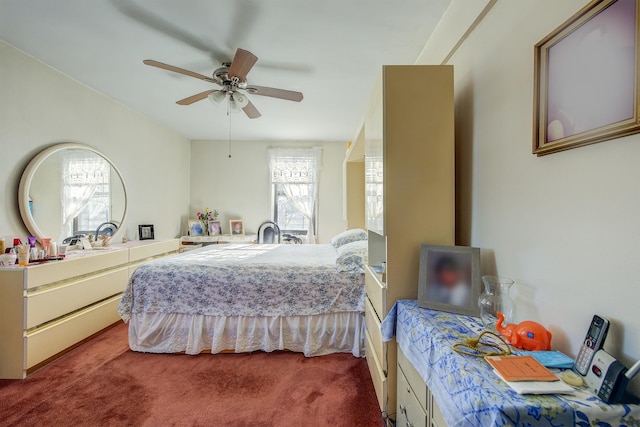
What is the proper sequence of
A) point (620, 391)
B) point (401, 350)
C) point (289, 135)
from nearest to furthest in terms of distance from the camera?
point (620, 391), point (401, 350), point (289, 135)

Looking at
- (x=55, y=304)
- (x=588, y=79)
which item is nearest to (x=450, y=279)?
(x=588, y=79)

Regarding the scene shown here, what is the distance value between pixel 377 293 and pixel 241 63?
72.5 inches

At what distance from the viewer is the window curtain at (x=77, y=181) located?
2688 millimetres

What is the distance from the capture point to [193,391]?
71.4 inches

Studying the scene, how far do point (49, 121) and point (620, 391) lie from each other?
3951mm

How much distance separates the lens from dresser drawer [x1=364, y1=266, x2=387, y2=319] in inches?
59.2

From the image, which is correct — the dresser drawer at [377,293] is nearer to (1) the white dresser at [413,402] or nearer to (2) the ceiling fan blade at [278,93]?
(1) the white dresser at [413,402]

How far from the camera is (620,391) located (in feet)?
2.12

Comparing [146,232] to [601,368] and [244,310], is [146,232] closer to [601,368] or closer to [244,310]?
[244,310]

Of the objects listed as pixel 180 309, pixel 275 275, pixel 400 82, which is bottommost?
pixel 180 309

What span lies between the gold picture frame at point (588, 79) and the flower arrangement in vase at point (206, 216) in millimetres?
4776

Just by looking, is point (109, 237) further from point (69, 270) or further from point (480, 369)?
point (480, 369)

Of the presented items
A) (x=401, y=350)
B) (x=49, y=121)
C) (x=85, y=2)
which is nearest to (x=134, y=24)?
(x=85, y=2)

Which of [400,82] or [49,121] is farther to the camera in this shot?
[49,121]
